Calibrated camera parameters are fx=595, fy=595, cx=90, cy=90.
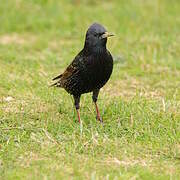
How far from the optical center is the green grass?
5.68 metres

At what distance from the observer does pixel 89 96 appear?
26.2ft

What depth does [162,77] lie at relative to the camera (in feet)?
30.2

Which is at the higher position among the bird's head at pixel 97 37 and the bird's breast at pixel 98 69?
the bird's head at pixel 97 37

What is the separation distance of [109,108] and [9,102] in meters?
1.35

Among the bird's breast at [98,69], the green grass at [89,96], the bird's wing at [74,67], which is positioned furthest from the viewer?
the bird's wing at [74,67]

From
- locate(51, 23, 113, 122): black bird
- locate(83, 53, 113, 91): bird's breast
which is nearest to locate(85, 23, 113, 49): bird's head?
locate(51, 23, 113, 122): black bird

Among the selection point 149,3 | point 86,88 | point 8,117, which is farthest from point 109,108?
point 149,3

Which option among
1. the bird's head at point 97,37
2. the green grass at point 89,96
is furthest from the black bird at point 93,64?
the green grass at point 89,96

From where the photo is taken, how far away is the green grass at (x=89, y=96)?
5684 millimetres

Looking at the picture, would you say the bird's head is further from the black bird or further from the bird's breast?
the bird's breast

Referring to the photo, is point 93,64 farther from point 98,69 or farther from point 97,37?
point 97,37

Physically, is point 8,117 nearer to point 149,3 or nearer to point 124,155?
point 124,155

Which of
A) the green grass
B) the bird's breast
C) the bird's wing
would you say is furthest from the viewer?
the bird's wing

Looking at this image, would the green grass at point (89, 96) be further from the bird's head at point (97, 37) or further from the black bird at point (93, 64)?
the bird's head at point (97, 37)
